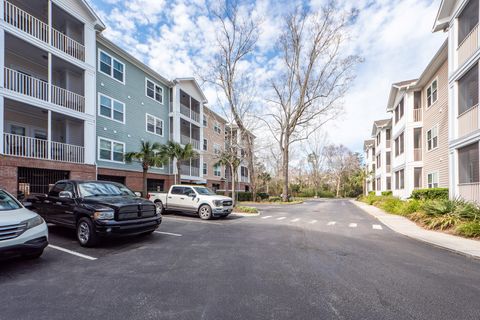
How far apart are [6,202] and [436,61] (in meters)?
22.0

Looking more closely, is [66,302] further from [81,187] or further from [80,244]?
[81,187]

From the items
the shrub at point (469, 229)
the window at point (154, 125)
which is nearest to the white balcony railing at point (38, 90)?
the window at point (154, 125)

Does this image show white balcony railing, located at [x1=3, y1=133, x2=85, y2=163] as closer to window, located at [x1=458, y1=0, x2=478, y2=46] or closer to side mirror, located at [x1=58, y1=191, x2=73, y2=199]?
side mirror, located at [x1=58, y1=191, x2=73, y2=199]

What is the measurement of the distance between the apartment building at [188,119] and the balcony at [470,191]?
20190 millimetres

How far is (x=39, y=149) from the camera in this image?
13.7 m

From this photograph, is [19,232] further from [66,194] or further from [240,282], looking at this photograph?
[240,282]

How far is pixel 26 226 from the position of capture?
5180 millimetres

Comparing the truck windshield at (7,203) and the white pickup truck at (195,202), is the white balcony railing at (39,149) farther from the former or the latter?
the truck windshield at (7,203)

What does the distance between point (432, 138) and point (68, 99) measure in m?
24.0

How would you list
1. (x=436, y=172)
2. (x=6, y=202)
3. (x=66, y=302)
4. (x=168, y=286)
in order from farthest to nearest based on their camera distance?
(x=436, y=172) < (x=6, y=202) < (x=168, y=286) < (x=66, y=302)

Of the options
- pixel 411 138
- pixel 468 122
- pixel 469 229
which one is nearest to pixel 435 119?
pixel 411 138

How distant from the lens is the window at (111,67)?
17.8 meters

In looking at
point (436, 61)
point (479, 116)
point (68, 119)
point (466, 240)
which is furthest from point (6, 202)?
point (436, 61)

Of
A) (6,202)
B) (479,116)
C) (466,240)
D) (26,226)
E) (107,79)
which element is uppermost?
(107,79)
